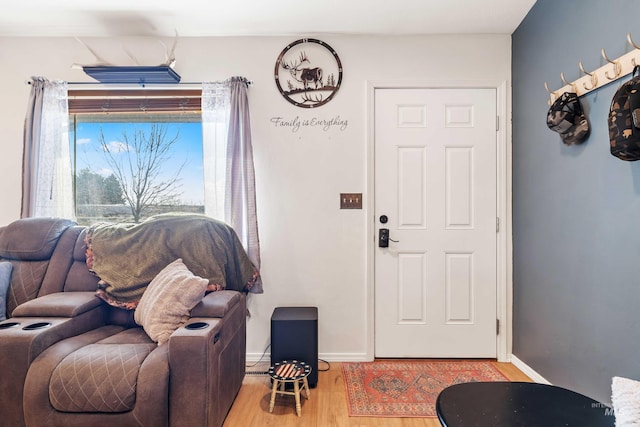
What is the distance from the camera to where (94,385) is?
1445mm

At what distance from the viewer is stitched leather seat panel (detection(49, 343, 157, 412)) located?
4.71ft

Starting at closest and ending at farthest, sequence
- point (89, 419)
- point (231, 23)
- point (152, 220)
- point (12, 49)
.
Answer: point (89, 419)
point (152, 220)
point (231, 23)
point (12, 49)

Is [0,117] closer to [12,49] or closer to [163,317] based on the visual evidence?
[12,49]

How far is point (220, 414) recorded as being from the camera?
5.54ft

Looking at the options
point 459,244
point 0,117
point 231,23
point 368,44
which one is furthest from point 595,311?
point 0,117

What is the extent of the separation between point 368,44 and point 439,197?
1313 mm

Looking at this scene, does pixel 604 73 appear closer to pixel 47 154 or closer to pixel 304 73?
pixel 304 73

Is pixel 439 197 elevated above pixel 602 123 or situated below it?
below

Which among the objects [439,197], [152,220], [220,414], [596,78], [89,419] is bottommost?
[220,414]

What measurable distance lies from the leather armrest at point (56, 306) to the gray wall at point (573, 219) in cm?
278

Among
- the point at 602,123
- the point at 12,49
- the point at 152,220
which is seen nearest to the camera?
the point at 602,123

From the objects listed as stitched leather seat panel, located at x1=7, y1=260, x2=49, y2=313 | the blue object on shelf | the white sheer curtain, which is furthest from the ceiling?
stitched leather seat panel, located at x1=7, y1=260, x2=49, y2=313

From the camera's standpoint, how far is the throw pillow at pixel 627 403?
0.96 m

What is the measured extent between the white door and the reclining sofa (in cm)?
134
